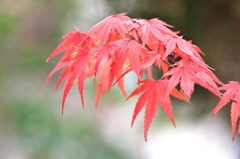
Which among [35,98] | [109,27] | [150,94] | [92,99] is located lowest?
[92,99]

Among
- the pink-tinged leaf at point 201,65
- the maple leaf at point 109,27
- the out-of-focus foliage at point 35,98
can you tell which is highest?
the maple leaf at point 109,27

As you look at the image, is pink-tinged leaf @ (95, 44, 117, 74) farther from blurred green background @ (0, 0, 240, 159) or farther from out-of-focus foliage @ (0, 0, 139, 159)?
out-of-focus foliage @ (0, 0, 139, 159)

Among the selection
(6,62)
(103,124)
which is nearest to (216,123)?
(103,124)

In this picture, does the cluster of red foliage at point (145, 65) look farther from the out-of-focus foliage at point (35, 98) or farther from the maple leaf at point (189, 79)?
the out-of-focus foliage at point (35, 98)

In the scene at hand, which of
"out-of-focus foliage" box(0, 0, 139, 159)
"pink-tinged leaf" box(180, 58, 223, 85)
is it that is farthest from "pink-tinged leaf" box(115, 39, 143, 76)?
"out-of-focus foliage" box(0, 0, 139, 159)

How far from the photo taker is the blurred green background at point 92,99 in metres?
1.74

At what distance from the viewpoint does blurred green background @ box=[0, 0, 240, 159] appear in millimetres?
1742

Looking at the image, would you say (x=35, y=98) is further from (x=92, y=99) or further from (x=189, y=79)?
(x=189, y=79)

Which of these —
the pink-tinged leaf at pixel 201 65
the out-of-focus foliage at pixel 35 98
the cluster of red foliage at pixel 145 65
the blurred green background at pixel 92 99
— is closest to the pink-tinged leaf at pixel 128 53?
the cluster of red foliage at pixel 145 65

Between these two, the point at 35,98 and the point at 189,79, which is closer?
the point at 189,79

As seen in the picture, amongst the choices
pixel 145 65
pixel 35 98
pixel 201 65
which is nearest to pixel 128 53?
pixel 145 65

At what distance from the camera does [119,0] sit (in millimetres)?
1891

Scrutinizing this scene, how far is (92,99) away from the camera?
272cm

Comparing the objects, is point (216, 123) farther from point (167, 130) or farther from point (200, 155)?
point (167, 130)
